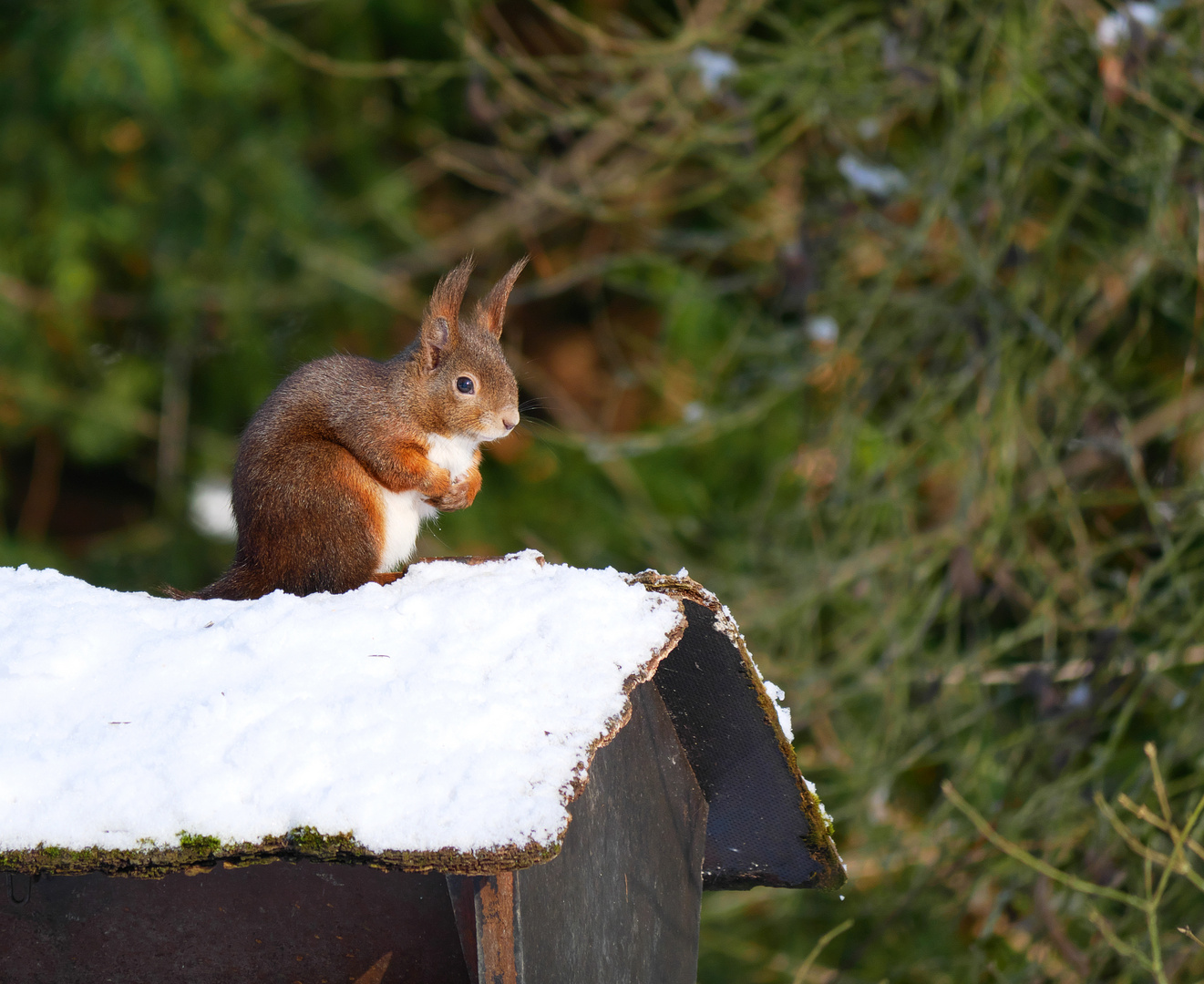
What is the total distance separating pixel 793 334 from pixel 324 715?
256cm

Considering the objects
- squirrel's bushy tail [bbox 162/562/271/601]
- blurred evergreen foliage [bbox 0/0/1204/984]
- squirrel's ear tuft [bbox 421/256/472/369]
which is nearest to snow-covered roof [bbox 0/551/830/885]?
squirrel's bushy tail [bbox 162/562/271/601]

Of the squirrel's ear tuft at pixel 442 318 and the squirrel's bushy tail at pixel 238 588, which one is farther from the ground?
the squirrel's ear tuft at pixel 442 318

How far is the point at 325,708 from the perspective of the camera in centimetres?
146

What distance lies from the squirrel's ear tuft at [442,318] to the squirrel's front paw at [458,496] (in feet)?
0.63

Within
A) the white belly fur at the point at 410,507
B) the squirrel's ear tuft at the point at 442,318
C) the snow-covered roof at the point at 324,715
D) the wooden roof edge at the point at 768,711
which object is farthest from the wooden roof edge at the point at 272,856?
the squirrel's ear tuft at the point at 442,318

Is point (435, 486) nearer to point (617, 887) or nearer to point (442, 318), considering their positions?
point (442, 318)

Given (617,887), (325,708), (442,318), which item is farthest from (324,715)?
(442,318)

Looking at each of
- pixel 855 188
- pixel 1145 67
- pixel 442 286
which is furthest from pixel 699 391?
pixel 442 286

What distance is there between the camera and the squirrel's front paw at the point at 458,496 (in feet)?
6.51

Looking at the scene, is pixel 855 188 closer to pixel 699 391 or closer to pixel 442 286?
pixel 699 391

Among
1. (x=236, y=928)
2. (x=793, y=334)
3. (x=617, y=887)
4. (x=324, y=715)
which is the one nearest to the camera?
(x=324, y=715)

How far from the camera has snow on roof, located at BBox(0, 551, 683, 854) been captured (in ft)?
4.35

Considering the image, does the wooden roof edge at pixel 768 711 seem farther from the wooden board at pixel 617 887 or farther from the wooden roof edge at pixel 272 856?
the wooden roof edge at pixel 272 856

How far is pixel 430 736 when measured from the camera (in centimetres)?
141
